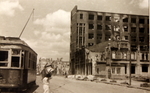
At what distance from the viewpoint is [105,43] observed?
45.5m

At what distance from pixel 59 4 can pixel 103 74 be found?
30575mm

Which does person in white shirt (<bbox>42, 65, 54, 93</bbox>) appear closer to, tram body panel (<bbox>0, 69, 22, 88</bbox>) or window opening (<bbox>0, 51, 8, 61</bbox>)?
tram body panel (<bbox>0, 69, 22, 88</bbox>)

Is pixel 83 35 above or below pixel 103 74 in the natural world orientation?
above

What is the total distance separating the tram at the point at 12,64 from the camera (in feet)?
34.7

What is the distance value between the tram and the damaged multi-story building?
30610 mm

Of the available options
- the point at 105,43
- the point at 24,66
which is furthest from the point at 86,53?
the point at 24,66

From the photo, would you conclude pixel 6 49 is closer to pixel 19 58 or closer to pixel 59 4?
pixel 19 58

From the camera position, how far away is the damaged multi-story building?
41.8 m

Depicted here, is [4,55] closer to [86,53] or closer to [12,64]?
[12,64]

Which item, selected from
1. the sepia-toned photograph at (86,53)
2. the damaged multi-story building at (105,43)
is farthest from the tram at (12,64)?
the damaged multi-story building at (105,43)

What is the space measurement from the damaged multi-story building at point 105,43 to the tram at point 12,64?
30610 millimetres

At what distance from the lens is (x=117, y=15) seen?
192 feet

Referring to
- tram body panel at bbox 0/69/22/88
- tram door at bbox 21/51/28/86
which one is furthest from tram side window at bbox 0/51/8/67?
tram door at bbox 21/51/28/86

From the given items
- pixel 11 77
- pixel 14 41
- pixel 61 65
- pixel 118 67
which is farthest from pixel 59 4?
pixel 61 65
